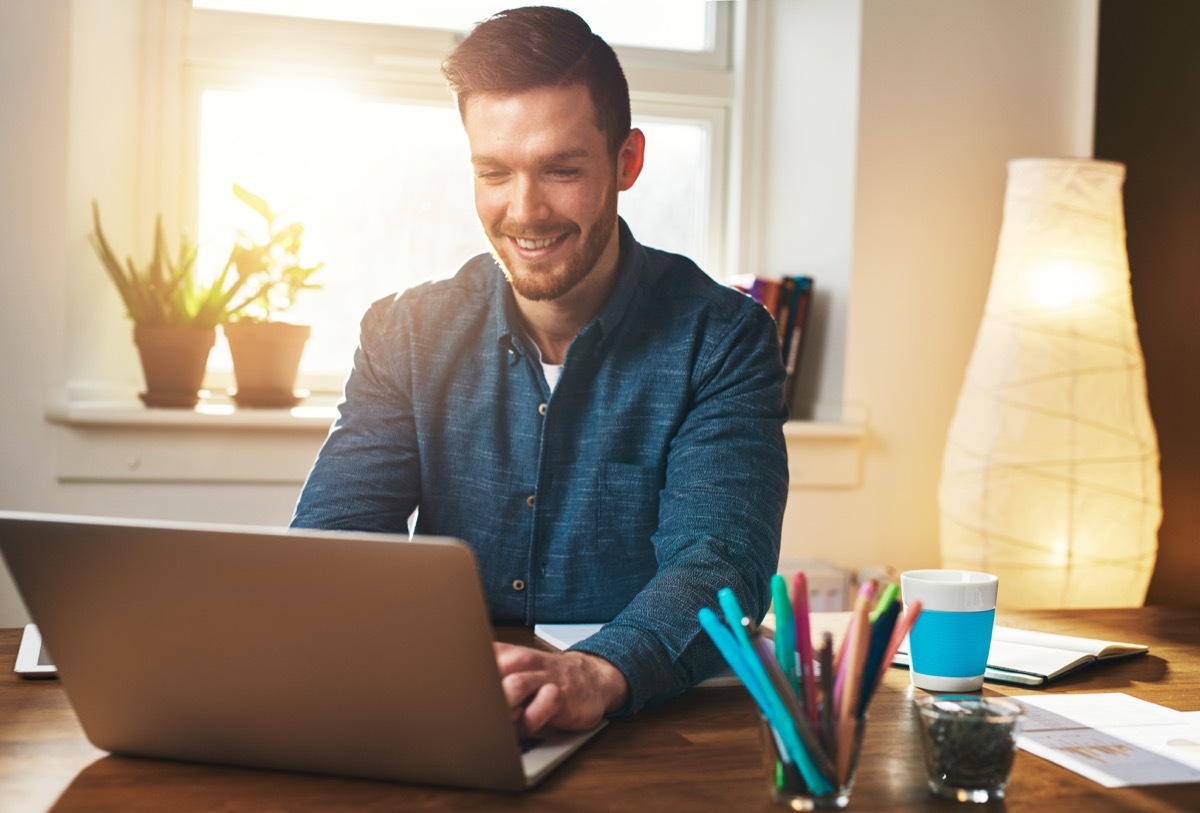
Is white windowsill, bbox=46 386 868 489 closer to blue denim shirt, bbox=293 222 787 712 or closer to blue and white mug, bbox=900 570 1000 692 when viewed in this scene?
blue denim shirt, bbox=293 222 787 712

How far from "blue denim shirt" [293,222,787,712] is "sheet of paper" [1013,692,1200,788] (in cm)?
45

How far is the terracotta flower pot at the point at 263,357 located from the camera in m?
2.41

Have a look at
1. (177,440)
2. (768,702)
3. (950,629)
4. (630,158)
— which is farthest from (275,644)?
(177,440)

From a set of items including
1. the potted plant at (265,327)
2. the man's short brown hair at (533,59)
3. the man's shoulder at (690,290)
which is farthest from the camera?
the potted plant at (265,327)

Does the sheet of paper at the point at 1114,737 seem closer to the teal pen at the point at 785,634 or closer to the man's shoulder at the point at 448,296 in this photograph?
the teal pen at the point at 785,634

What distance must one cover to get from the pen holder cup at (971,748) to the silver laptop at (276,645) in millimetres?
257

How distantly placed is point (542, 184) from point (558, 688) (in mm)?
778

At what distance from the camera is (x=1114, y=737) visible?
3.16 ft

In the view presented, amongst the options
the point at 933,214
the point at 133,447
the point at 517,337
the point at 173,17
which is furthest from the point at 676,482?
the point at 173,17

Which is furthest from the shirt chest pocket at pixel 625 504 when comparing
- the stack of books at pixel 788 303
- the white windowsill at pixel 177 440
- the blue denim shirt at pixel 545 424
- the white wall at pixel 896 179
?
the stack of books at pixel 788 303

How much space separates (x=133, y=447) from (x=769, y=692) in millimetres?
1872

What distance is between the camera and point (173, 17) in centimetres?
258

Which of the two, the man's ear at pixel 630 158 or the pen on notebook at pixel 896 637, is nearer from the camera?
the pen on notebook at pixel 896 637

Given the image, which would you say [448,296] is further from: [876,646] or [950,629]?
[876,646]
